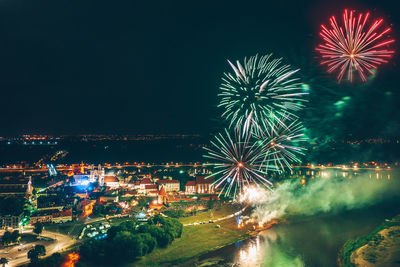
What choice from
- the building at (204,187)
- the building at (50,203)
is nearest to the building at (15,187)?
the building at (50,203)

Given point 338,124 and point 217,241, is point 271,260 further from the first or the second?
point 338,124

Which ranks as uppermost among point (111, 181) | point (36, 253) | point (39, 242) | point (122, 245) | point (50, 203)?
point (111, 181)

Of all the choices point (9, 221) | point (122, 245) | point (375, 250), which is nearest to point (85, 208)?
point (9, 221)

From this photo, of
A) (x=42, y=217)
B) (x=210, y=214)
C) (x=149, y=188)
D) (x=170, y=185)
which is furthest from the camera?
(x=170, y=185)

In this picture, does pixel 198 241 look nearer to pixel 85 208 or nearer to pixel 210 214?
pixel 210 214

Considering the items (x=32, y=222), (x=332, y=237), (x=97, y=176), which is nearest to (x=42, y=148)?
(x=97, y=176)
